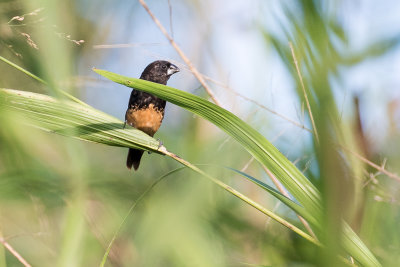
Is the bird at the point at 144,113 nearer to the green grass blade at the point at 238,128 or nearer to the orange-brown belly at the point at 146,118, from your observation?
the orange-brown belly at the point at 146,118

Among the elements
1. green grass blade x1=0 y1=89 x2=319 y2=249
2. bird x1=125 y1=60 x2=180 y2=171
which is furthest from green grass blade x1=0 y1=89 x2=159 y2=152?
bird x1=125 y1=60 x2=180 y2=171

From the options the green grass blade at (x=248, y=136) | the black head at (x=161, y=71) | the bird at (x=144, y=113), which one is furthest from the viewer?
the black head at (x=161, y=71)

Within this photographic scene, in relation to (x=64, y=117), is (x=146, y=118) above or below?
below

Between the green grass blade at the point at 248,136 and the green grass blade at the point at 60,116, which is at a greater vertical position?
the green grass blade at the point at 248,136

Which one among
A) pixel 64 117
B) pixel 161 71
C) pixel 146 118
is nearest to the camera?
pixel 64 117

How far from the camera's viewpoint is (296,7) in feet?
0.67

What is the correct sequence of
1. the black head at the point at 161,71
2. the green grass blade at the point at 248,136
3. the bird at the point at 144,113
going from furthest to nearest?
the black head at the point at 161,71 < the bird at the point at 144,113 < the green grass blade at the point at 248,136

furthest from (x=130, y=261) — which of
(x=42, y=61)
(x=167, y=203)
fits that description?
(x=42, y=61)

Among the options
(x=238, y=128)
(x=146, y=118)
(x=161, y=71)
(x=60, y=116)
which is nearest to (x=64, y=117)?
(x=60, y=116)

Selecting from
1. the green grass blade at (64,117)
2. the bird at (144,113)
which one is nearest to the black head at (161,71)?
the bird at (144,113)

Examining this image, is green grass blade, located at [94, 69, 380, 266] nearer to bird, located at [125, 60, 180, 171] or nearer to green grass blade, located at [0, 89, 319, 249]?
green grass blade, located at [0, 89, 319, 249]

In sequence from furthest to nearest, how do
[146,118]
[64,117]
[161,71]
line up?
[161,71] → [146,118] → [64,117]

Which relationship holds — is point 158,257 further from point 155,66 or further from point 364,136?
point 155,66

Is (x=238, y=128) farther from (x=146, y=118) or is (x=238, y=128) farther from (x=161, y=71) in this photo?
(x=161, y=71)
